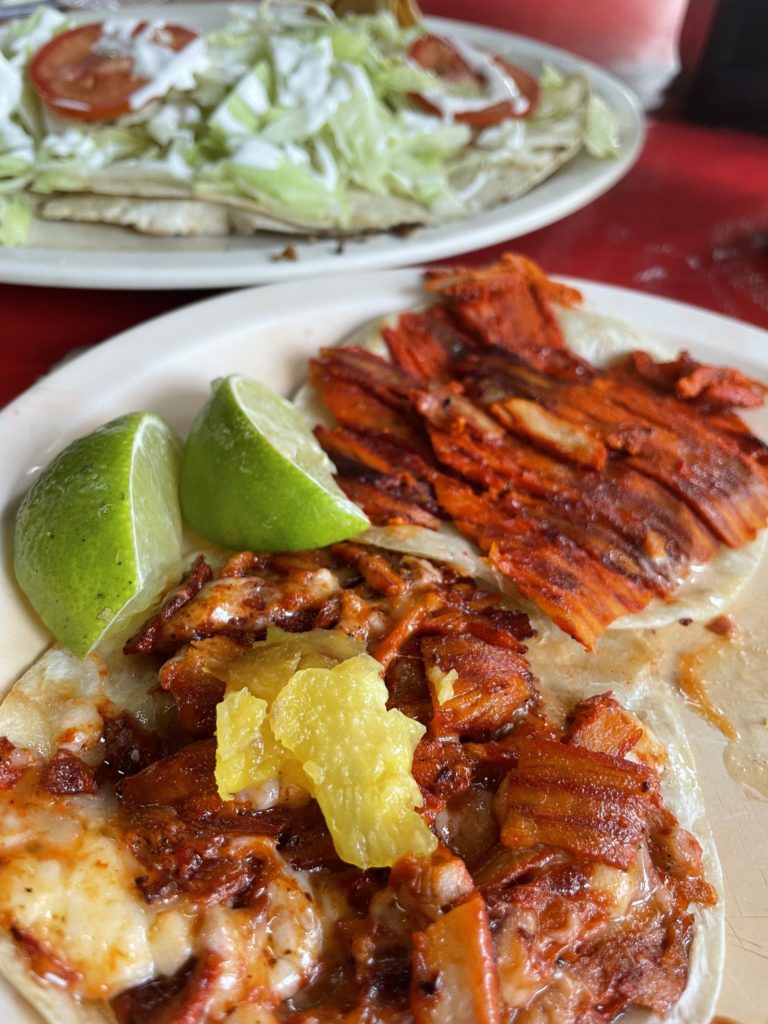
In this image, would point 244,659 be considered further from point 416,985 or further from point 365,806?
point 416,985

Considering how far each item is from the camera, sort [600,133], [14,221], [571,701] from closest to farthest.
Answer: [571,701], [14,221], [600,133]

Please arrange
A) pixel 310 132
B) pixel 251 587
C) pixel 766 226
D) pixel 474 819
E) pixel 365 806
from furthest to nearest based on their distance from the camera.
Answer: pixel 766 226
pixel 310 132
pixel 251 587
pixel 474 819
pixel 365 806

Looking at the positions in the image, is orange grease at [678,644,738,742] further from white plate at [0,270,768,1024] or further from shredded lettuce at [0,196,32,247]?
shredded lettuce at [0,196,32,247]

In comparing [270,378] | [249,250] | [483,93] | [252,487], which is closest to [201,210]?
[249,250]

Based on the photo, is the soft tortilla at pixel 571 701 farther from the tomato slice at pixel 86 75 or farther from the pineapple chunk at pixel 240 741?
the tomato slice at pixel 86 75

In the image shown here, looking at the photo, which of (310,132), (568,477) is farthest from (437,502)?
(310,132)

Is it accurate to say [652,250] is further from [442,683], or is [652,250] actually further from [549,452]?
[442,683]
